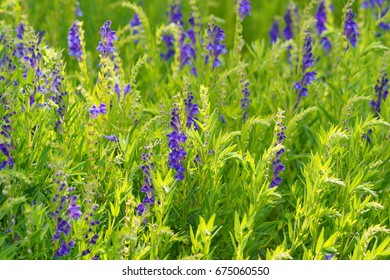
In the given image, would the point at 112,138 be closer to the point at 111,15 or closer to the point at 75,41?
the point at 75,41

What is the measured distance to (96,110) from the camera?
4.17m

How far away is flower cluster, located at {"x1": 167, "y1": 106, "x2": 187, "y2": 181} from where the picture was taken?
3840 millimetres

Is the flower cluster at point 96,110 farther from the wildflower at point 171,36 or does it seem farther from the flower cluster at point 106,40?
the wildflower at point 171,36

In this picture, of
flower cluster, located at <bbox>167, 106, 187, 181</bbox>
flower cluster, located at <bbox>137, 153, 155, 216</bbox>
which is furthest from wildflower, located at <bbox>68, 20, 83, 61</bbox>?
flower cluster, located at <bbox>137, 153, 155, 216</bbox>

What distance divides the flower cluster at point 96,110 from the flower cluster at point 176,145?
538 millimetres

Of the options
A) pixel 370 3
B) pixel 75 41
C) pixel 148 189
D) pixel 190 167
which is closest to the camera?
pixel 148 189

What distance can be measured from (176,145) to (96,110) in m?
0.62

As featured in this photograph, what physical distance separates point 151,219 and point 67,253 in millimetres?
651

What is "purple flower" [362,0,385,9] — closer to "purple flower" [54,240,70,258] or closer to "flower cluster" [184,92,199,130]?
"flower cluster" [184,92,199,130]

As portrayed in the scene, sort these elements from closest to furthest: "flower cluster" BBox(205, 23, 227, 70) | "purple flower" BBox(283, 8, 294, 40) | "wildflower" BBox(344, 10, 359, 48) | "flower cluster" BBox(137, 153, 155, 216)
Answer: "flower cluster" BBox(137, 153, 155, 216) → "flower cluster" BBox(205, 23, 227, 70) → "wildflower" BBox(344, 10, 359, 48) → "purple flower" BBox(283, 8, 294, 40)

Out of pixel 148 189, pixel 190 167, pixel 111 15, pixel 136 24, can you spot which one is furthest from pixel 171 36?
pixel 148 189

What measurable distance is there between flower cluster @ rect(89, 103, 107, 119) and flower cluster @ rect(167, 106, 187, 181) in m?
0.54

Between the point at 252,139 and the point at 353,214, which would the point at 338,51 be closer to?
the point at 252,139
